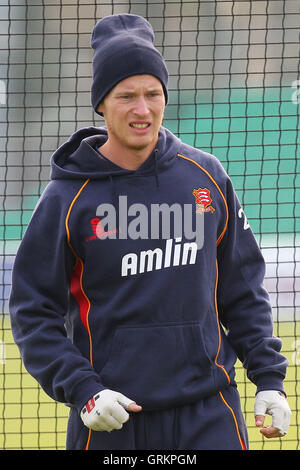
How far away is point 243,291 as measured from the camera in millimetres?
2799

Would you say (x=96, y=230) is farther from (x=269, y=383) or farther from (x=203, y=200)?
(x=269, y=383)

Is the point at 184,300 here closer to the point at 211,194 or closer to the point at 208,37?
the point at 211,194

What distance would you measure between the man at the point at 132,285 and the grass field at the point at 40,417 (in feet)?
8.12

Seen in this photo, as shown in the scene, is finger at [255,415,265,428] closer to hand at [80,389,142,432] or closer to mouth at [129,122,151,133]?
hand at [80,389,142,432]

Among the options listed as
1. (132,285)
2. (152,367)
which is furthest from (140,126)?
(152,367)

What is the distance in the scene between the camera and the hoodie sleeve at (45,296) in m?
2.56

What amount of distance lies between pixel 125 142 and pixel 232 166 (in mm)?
9309

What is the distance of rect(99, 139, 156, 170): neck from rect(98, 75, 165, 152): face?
0.13ft

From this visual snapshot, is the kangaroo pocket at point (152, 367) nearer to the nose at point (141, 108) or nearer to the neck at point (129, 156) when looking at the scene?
the neck at point (129, 156)

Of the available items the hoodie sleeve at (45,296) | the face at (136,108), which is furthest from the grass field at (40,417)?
the face at (136,108)

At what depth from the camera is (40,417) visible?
18.8 ft

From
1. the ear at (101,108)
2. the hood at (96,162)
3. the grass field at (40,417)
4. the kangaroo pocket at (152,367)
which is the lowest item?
the grass field at (40,417)
